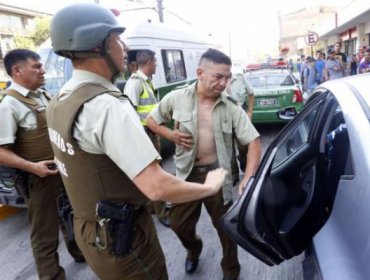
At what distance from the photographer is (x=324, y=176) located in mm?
1749

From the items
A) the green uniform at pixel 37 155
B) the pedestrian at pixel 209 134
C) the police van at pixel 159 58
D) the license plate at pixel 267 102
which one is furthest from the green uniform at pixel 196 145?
the license plate at pixel 267 102

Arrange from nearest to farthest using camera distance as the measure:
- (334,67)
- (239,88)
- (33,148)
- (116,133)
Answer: (116,133)
(33,148)
(239,88)
(334,67)

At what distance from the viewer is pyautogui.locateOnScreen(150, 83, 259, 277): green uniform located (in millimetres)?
2322

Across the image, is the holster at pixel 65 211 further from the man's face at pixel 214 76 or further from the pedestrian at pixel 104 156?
the man's face at pixel 214 76

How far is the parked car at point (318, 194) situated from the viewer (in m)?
1.35

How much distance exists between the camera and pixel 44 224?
2.68 metres

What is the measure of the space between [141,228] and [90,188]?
1.04 feet

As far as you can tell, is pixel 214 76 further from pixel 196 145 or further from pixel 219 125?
pixel 196 145

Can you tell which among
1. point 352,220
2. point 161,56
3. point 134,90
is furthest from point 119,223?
point 161,56

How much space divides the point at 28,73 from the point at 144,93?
149cm

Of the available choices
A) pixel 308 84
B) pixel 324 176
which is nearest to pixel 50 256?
pixel 324 176

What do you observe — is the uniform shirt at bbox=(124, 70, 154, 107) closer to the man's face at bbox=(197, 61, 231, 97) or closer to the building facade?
the man's face at bbox=(197, 61, 231, 97)

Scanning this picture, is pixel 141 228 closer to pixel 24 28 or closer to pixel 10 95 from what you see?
pixel 10 95

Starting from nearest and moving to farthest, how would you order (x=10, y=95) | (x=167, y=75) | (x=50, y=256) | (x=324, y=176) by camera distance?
(x=324, y=176) → (x=10, y=95) → (x=50, y=256) → (x=167, y=75)
